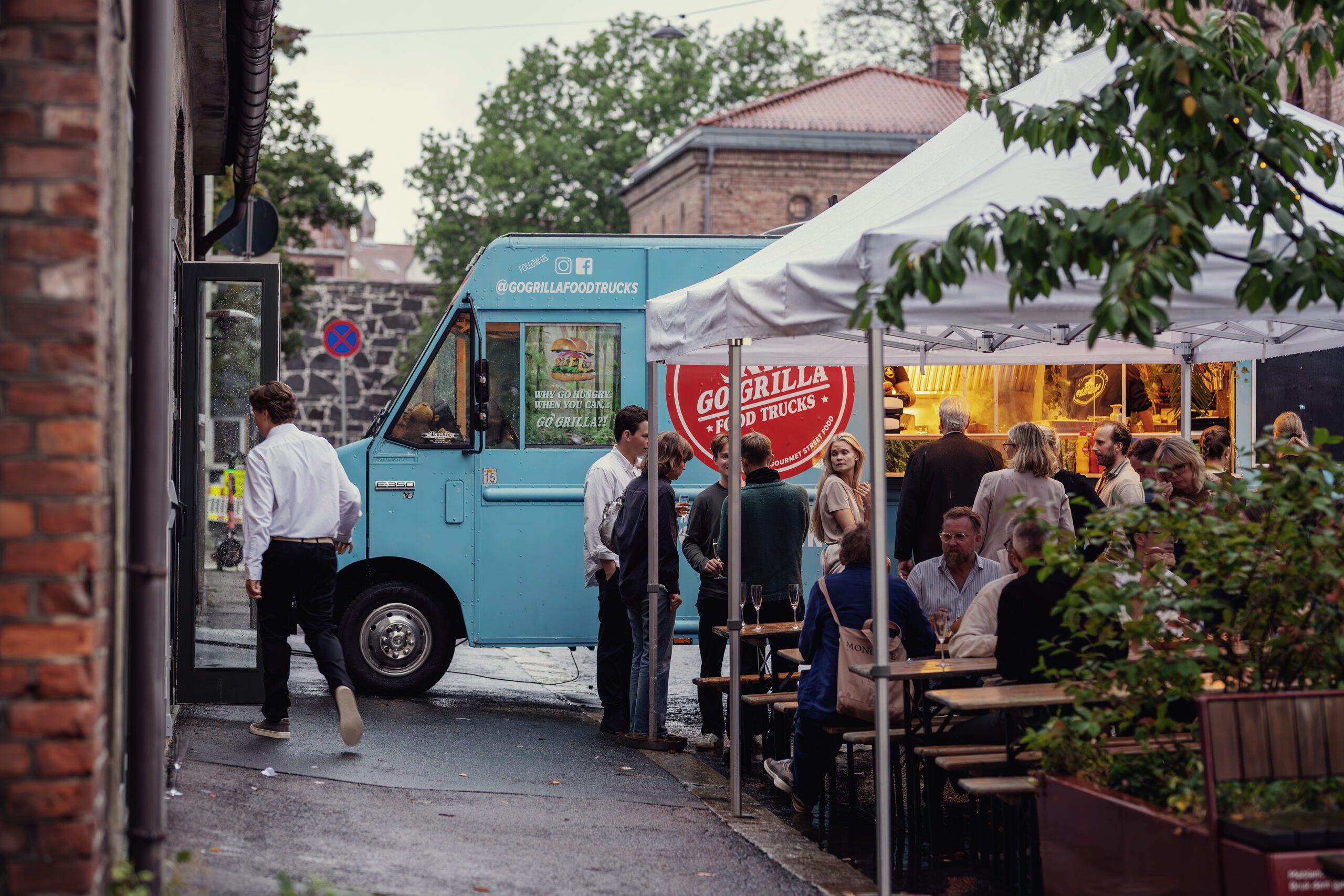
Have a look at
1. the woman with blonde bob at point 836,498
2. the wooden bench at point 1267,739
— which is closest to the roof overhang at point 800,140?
the woman with blonde bob at point 836,498

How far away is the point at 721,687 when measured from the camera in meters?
8.59

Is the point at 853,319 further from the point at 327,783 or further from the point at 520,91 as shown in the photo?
the point at 520,91

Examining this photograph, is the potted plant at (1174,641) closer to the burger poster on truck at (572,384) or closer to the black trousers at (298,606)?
the black trousers at (298,606)

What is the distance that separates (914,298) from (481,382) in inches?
211

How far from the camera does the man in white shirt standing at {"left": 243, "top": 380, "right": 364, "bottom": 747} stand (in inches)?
299

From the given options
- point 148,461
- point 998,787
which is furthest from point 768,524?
point 148,461

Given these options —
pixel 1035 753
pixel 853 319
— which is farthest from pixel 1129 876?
pixel 853 319

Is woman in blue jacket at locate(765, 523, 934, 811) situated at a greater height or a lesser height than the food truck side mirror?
lesser

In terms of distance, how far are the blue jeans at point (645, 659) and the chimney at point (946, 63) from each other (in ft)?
125

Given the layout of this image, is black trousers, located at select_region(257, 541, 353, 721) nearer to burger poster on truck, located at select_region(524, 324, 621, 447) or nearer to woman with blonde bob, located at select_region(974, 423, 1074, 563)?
burger poster on truck, located at select_region(524, 324, 621, 447)

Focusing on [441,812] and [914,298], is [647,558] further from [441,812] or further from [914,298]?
[914,298]

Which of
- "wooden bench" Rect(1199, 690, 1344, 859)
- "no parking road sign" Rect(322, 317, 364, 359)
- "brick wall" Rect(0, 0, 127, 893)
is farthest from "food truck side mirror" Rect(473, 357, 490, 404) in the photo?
"no parking road sign" Rect(322, 317, 364, 359)

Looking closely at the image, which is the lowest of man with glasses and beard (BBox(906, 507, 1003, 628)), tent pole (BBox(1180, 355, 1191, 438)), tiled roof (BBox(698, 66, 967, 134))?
man with glasses and beard (BBox(906, 507, 1003, 628))

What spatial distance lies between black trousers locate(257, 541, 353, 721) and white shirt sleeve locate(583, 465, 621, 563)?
5.45 feet
